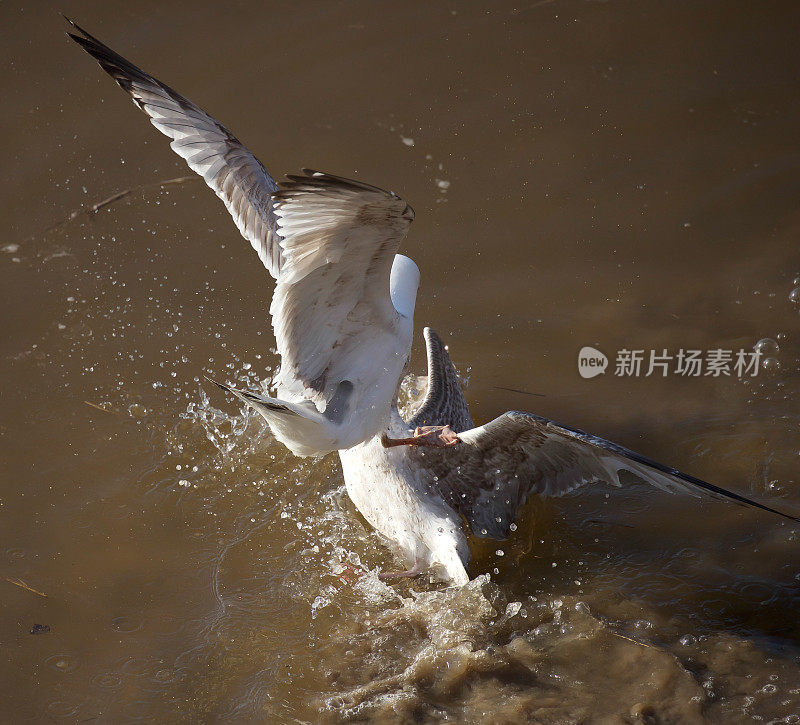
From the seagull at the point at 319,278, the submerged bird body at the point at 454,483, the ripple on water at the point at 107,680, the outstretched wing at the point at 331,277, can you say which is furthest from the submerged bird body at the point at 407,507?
the ripple on water at the point at 107,680

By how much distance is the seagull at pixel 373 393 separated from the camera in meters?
2.55

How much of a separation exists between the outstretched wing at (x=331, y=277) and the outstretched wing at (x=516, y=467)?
532 mm

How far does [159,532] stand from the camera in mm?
3514

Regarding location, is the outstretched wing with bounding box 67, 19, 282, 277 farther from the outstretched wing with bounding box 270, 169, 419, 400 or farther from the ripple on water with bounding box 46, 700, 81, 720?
the ripple on water with bounding box 46, 700, 81, 720

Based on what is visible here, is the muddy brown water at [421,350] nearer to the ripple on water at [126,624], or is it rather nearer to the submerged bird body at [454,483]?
the ripple on water at [126,624]

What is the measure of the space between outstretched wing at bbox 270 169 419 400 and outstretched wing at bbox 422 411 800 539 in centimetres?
53

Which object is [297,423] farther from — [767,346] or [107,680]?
[767,346]

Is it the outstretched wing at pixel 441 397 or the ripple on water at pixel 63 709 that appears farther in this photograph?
the outstretched wing at pixel 441 397

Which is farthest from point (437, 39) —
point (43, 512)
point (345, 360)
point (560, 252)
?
point (43, 512)

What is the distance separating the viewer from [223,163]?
3.76m

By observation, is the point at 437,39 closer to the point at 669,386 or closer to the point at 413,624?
the point at 669,386

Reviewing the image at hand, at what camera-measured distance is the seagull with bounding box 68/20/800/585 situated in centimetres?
255

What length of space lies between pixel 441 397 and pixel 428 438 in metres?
0.47

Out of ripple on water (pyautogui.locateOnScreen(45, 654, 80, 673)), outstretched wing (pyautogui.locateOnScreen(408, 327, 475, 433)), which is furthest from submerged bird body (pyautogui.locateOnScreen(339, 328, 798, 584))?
ripple on water (pyautogui.locateOnScreen(45, 654, 80, 673))
